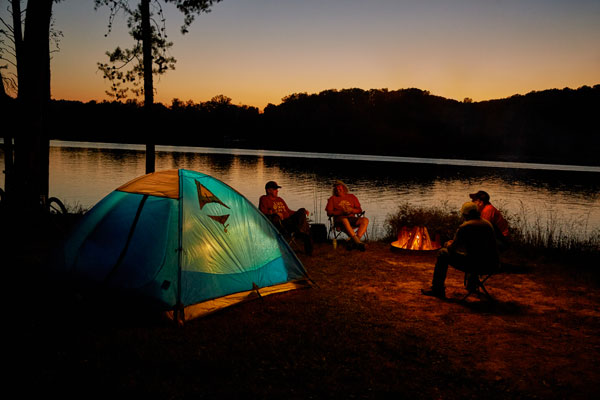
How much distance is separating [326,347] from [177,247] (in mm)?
2155

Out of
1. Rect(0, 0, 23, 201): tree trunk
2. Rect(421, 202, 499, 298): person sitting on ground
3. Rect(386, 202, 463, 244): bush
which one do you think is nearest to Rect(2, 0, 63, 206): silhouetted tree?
Rect(0, 0, 23, 201): tree trunk

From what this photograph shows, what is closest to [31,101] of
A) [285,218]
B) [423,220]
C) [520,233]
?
[285,218]

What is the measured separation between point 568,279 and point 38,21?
36.2 feet

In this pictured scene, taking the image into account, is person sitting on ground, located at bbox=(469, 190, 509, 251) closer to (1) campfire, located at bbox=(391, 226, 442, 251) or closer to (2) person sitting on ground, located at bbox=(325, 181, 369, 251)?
(1) campfire, located at bbox=(391, 226, 442, 251)

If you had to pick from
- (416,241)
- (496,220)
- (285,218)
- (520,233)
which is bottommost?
(520,233)

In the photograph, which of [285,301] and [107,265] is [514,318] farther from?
[107,265]

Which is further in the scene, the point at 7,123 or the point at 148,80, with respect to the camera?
the point at 7,123

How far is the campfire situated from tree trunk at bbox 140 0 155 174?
7.20 meters

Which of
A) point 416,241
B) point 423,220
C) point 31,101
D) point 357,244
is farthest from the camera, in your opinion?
point 423,220

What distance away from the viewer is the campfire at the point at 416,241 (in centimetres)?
861

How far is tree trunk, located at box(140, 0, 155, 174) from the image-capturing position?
1083 centimetres

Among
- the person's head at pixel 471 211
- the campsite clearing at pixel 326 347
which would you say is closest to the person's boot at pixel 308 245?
the campsite clearing at pixel 326 347

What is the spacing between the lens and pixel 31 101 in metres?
7.79

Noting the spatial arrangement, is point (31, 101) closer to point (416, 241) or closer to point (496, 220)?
point (416, 241)
